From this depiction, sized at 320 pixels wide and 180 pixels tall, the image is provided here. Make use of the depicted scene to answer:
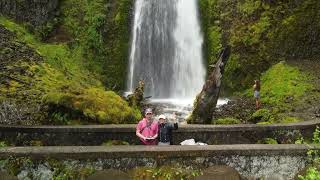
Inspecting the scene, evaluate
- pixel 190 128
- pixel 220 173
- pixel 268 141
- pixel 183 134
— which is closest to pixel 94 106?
pixel 183 134

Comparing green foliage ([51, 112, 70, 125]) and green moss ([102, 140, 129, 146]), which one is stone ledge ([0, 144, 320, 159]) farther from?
green foliage ([51, 112, 70, 125])

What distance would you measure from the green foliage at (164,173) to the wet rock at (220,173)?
10 centimetres

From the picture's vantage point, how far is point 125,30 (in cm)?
2425

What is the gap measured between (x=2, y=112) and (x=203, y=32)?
44.6 ft

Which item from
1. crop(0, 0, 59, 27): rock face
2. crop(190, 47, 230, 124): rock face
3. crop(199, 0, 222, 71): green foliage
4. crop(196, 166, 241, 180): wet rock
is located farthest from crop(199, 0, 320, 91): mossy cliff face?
crop(196, 166, 241, 180): wet rock

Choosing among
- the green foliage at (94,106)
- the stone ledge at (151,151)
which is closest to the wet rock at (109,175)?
the stone ledge at (151,151)

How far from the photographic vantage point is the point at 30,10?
75.4ft

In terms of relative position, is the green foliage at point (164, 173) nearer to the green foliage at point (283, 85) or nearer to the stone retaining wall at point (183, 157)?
the stone retaining wall at point (183, 157)

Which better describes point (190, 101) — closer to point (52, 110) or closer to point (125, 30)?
point (125, 30)

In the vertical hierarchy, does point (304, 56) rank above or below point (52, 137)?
above

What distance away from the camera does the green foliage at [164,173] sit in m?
6.27

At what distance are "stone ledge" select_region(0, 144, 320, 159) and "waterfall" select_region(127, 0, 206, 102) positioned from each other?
50.2 feet

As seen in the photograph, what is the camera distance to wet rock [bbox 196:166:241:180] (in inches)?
246

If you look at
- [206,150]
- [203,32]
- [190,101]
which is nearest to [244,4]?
[203,32]
